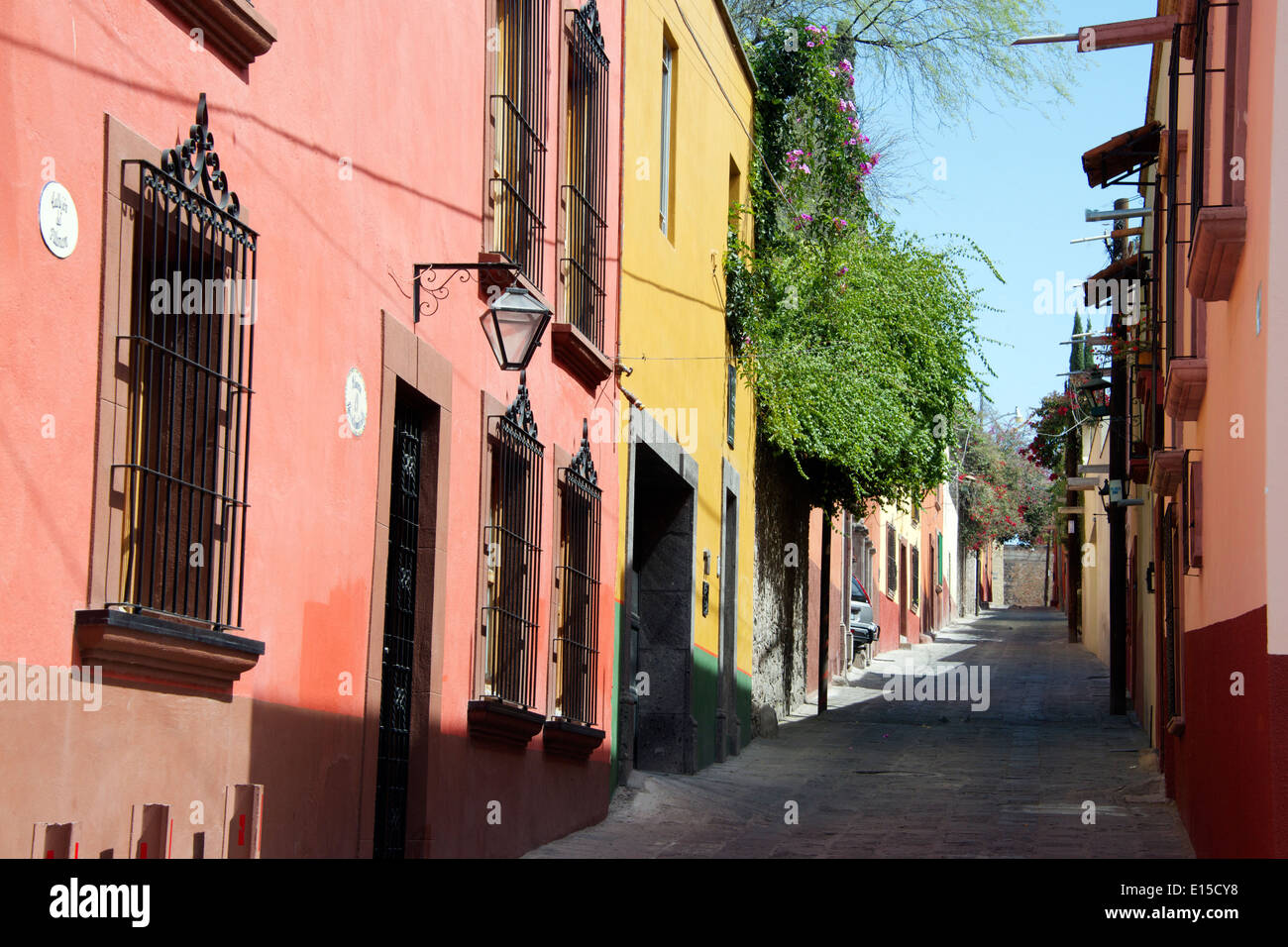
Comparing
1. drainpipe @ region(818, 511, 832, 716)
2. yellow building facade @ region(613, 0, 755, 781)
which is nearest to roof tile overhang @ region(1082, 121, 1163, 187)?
yellow building facade @ region(613, 0, 755, 781)

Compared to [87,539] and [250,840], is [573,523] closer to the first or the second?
[250,840]

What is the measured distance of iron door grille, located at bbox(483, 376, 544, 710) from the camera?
30.8ft

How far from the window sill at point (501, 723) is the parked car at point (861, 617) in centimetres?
1834

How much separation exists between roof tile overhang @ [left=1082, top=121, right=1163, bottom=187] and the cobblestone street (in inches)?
223

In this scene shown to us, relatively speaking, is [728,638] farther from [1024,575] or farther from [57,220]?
[1024,575]

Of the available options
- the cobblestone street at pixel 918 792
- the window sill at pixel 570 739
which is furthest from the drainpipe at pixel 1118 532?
the window sill at pixel 570 739

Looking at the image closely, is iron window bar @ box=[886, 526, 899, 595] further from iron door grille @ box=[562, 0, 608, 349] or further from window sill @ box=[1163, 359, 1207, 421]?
window sill @ box=[1163, 359, 1207, 421]

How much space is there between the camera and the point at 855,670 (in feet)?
92.7

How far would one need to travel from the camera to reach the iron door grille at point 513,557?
9.38m

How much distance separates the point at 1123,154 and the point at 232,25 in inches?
445

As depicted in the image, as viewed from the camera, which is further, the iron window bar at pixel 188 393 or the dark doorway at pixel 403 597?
the dark doorway at pixel 403 597

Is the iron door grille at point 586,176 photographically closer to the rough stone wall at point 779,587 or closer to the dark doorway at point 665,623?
the dark doorway at point 665,623

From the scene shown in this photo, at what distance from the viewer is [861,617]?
28.8m
